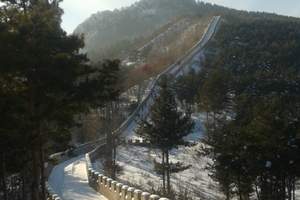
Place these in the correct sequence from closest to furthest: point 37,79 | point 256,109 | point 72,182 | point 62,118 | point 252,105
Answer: point 37,79, point 62,118, point 72,182, point 256,109, point 252,105

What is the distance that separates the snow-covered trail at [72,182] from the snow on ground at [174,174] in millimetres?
3139

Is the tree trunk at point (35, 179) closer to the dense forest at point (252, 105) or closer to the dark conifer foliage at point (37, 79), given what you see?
the dark conifer foliage at point (37, 79)

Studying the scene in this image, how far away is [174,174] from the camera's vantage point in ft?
147

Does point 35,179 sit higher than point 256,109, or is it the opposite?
point 256,109

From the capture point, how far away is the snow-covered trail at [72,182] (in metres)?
27.8

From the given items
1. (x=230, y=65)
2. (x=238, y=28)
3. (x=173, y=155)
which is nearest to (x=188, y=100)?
(x=173, y=155)

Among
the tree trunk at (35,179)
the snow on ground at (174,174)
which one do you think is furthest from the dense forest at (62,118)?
the snow on ground at (174,174)

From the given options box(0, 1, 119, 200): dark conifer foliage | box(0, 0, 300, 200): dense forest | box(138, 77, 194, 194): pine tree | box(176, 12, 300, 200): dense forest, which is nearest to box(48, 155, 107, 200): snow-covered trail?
box(0, 0, 300, 200): dense forest

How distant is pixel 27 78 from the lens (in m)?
18.9

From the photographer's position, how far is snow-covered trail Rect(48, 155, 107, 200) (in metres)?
27.8

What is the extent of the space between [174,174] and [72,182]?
1333cm

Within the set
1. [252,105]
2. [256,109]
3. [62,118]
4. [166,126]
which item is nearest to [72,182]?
[166,126]

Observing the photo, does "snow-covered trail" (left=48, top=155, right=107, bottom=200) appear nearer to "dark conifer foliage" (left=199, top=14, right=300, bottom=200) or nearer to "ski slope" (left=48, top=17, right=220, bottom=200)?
"ski slope" (left=48, top=17, right=220, bottom=200)

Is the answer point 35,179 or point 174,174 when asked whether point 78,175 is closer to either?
point 174,174
